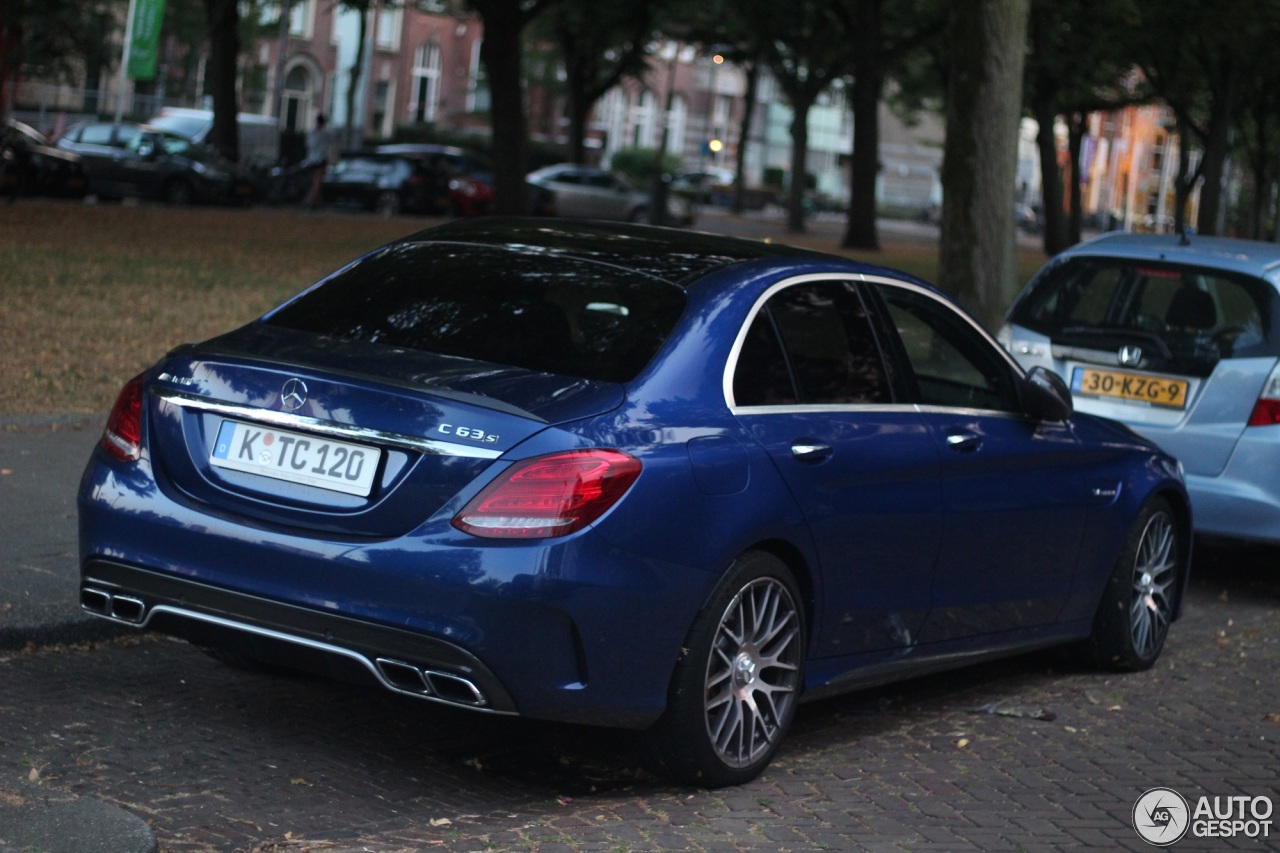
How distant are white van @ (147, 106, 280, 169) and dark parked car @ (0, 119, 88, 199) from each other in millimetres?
8024

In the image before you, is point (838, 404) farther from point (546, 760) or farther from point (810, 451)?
point (546, 760)

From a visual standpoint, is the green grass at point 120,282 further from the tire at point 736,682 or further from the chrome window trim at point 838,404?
the tire at point 736,682

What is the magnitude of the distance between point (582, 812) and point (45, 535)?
11.3 ft

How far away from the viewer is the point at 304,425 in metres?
4.73

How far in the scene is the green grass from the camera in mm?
12102

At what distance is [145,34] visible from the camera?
36.7 metres

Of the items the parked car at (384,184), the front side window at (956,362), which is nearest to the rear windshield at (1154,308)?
the front side window at (956,362)

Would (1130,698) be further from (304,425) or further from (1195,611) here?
(304,425)

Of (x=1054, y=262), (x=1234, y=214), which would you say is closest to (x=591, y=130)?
(x=1234, y=214)

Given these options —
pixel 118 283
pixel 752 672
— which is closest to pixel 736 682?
pixel 752 672

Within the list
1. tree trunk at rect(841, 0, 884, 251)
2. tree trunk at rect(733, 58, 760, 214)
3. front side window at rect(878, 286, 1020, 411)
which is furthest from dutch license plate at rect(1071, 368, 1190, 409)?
tree trunk at rect(733, 58, 760, 214)

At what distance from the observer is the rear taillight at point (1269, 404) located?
855cm

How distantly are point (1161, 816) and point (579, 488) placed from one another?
2065 mm

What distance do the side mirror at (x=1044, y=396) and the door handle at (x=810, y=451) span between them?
130 centimetres
